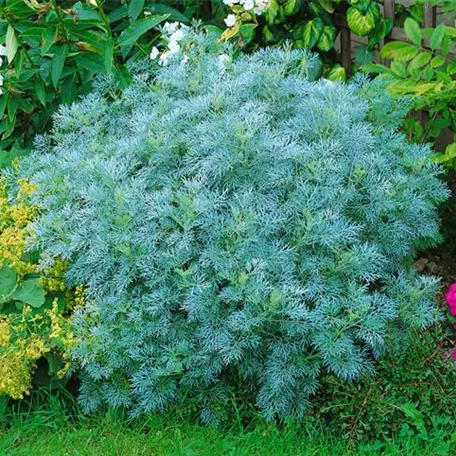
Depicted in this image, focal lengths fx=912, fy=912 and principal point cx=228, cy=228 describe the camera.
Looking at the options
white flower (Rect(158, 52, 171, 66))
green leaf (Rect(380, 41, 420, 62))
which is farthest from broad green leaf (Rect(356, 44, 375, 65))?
white flower (Rect(158, 52, 171, 66))

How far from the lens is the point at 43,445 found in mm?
3543

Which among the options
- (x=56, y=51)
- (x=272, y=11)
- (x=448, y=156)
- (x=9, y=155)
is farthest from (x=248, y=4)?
(x=9, y=155)

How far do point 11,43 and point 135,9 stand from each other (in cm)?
67

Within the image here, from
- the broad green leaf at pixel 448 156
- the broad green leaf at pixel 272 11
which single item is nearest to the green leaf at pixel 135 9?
the broad green leaf at pixel 272 11

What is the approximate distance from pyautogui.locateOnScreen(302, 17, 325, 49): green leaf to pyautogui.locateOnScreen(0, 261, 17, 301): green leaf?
6.33ft

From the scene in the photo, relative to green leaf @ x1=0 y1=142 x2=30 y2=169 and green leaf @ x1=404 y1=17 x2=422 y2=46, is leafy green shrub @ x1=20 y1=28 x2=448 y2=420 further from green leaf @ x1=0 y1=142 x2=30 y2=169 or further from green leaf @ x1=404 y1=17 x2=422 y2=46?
green leaf @ x1=0 y1=142 x2=30 y2=169

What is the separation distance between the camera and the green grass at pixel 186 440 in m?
3.39

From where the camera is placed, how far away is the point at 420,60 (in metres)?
3.96

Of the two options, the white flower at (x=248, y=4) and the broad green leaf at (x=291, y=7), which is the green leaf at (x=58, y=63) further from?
the broad green leaf at (x=291, y=7)

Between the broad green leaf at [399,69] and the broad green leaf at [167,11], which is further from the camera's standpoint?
the broad green leaf at [167,11]

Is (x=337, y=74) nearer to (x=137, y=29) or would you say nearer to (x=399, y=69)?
(x=399, y=69)

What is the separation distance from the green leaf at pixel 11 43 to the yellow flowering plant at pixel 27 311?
2.03ft

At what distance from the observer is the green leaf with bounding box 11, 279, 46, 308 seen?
3734 mm

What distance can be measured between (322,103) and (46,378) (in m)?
1.64
